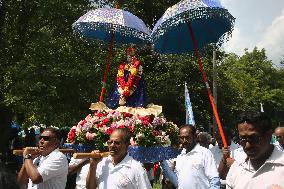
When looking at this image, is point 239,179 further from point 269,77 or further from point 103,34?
point 269,77

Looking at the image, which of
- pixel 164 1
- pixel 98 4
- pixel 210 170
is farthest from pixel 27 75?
pixel 164 1

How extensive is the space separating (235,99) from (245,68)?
2105cm

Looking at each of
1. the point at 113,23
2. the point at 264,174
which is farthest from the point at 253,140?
the point at 113,23

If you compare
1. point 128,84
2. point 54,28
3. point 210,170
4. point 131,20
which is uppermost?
point 54,28

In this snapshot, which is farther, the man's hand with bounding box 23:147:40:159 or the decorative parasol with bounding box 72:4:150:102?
the decorative parasol with bounding box 72:4:150:102

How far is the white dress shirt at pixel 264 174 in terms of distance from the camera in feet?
12.2

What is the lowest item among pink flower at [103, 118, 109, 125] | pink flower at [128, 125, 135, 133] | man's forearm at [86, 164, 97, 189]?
man's forearm at [86, 164, 97, 189]

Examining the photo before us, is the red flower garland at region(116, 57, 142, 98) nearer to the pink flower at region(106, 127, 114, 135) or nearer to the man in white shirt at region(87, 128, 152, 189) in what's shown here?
the pink flower at region(106, 127, 114, 135)

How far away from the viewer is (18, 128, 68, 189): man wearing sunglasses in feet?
19.4

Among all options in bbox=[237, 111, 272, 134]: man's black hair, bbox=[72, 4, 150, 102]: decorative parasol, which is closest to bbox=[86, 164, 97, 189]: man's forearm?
bbox=[237, 111, 272, 134]: man's black hair

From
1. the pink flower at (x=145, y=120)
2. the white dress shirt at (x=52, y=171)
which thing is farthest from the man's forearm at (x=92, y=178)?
the pink flower at (x=145, y=120)

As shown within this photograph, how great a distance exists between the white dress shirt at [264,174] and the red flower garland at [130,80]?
523 cm

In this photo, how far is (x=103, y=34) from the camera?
11.1 meters

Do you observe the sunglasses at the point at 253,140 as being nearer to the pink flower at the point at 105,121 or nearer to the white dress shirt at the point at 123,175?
the white dress shirt at the point at 123,175
